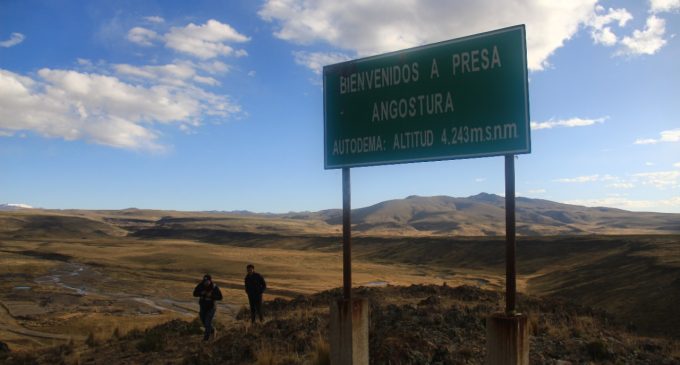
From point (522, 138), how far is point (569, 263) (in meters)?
43.3

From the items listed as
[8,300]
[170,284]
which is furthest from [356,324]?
[170,284]

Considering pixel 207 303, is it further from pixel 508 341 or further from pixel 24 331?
pixel 24 331

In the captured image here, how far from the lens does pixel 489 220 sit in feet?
457

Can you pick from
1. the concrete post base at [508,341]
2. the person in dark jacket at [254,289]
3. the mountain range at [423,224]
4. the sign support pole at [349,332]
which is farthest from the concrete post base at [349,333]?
the mountain range at [423,224]

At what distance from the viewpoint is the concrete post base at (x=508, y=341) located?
15.4ft

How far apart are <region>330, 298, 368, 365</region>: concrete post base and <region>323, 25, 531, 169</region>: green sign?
155 centimetres

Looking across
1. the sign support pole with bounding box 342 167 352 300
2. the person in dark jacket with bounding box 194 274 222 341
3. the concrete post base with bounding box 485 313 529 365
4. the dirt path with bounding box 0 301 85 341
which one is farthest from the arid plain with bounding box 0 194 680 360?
the concrete post base with bounding box 485 313 529 365

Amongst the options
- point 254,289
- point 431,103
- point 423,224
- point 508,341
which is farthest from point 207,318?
point 423,224

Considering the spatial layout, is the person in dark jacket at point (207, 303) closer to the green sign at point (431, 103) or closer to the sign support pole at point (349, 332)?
the sign support pole at point (349, 332)

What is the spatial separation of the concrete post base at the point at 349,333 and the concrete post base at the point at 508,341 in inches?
57.4

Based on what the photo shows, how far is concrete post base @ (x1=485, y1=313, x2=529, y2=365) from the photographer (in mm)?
4688

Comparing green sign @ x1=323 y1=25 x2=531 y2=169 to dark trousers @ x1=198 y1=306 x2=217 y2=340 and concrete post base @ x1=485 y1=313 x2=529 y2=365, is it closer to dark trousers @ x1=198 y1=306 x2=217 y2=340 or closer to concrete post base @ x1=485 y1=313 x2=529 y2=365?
→ concrete post base @ x1=485 y1=313 x2=529 y2=365

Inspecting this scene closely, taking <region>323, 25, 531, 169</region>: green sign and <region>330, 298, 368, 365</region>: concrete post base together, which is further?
<region>330, 298, 368, 365</region>: concrete post base

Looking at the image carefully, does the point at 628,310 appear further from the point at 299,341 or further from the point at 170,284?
the point at 170,284
